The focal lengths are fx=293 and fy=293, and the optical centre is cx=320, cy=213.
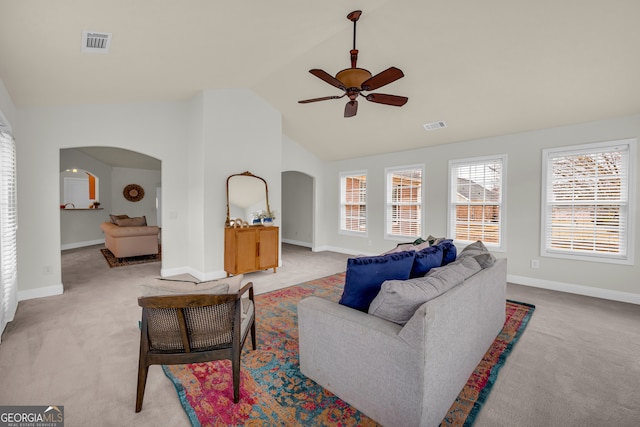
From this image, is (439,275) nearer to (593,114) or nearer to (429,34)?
(429,34)

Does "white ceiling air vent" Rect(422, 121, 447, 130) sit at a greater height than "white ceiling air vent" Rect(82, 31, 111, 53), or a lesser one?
lesser

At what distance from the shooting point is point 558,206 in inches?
173

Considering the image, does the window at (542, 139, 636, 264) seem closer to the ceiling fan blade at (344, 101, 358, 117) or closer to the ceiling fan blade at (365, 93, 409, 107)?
the ceiling fan blade at (365, 93, 409, 107)

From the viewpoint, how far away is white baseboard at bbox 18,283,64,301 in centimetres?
379

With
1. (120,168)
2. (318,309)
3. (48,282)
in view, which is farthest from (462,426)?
(120,168)

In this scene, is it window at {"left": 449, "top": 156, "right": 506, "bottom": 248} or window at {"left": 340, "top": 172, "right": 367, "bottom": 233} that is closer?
window at {"left": 449, "top": 156, "right": 506, "bottom": 248}

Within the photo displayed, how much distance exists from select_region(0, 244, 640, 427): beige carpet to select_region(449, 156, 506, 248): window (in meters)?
1.42

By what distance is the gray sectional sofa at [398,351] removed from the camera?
1476 millimetres

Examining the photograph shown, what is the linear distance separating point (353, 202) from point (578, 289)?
14.7ft

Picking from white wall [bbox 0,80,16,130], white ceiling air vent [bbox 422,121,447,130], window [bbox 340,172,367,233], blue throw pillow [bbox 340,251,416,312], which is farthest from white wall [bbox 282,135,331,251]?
blue throw pillow [bbox 340,251,416,312]

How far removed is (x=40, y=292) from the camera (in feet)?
12.8

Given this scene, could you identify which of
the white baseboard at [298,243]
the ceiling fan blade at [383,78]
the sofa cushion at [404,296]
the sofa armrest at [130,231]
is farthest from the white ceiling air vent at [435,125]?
the sofa armrest at [130,231]

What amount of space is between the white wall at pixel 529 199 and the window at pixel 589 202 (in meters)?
0.10

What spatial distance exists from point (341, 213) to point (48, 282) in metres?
5.66
